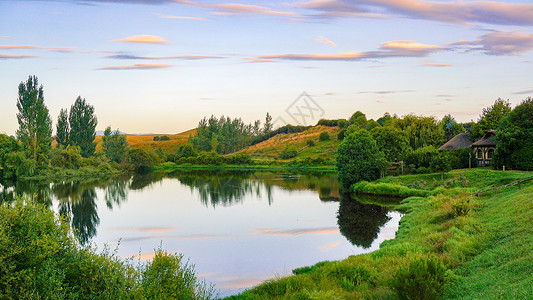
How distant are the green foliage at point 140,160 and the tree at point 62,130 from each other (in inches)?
646

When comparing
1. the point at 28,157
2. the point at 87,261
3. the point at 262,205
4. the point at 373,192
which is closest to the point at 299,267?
the point at 87,261

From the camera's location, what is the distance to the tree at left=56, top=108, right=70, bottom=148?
7288 cm

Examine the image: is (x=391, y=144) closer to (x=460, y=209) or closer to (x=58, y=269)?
(x=460, y=209)

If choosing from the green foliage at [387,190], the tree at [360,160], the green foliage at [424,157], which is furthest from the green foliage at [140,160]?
the green foliage at [424,157]

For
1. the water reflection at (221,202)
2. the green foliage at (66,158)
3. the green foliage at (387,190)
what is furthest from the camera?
the green foliage at (66,158)

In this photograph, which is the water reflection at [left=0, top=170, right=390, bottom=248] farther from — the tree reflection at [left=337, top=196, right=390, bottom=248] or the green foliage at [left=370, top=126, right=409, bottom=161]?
the green foliage at [left=370, top=126, right=409, bottom=161]

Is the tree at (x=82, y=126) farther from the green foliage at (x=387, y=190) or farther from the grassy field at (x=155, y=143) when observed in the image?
the green foliage at (x=387, y=190)

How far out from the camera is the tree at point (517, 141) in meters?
34.5

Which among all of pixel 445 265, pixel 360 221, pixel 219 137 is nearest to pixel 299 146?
pixel 219 137

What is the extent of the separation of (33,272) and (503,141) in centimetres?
3911

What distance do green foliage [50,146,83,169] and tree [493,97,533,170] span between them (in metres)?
61.4

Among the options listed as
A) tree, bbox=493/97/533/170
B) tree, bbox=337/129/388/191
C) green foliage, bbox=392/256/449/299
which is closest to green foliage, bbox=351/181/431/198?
tree, bbox=337/129/388/191

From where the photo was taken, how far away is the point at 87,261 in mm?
8312

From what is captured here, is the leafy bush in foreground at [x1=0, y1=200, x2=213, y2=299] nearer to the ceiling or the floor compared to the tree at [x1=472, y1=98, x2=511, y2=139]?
nearer to the floor
